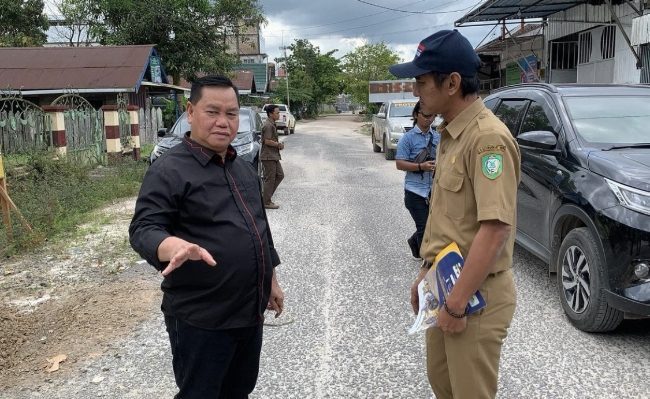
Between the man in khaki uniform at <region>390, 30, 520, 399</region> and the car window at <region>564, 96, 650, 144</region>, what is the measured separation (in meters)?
2.88

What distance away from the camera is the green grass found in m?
7.01

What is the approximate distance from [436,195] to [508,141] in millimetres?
356

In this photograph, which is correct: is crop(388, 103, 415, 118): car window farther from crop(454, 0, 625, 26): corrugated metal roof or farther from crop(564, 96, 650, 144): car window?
crop(564, 96, 650, 144): car window

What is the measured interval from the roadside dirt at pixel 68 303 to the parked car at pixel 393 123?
10089 mm

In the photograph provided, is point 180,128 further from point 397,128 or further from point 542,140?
point 542,140

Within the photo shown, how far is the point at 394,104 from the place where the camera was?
56.0ft

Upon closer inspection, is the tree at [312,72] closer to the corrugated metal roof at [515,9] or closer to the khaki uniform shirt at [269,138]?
the corrugated metal roof at [515,9]

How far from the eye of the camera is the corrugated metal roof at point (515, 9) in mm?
15707

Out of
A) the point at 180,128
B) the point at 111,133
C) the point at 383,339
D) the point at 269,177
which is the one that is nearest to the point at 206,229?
the point at 383,339

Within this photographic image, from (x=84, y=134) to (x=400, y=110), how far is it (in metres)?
9.01

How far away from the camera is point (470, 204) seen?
199 cm

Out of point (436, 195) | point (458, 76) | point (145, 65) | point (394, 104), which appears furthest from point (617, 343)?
point (145, 65)

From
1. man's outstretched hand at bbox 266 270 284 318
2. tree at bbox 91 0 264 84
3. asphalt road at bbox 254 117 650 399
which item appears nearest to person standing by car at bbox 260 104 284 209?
asphalt road at bbox 254 117 650 399

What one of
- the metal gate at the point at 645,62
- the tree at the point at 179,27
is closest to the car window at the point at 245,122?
the metal gate at the point at 645,62
